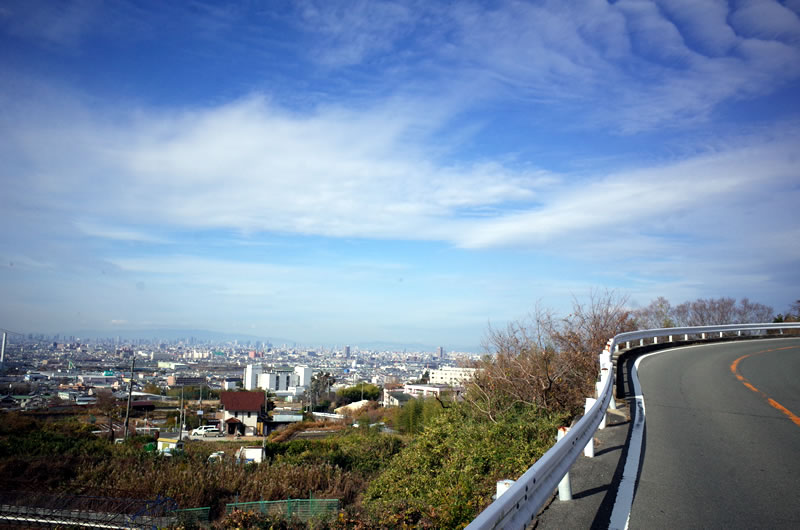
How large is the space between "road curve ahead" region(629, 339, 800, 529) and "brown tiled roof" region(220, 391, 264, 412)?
40.8m

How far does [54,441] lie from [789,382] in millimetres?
31054

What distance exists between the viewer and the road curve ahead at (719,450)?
14.6ft

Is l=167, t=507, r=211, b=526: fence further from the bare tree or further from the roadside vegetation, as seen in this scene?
the bare tree

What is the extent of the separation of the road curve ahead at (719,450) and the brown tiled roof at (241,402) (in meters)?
40.8

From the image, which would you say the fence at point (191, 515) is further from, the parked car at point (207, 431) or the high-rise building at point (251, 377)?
the high-rise building at point (251, 377)

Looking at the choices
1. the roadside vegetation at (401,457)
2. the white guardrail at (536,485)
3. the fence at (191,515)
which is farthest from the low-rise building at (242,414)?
the white guardrail at (536,485)

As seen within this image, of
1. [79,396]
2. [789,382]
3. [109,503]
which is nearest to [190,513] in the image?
[109,503]

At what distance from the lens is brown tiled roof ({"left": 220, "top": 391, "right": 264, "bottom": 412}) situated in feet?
155

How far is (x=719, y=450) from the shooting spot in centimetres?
655

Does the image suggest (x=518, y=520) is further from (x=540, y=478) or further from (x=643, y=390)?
(x=643, y=390)

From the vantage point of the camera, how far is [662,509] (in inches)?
178


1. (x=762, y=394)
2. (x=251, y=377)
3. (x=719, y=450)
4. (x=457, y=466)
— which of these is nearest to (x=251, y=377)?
(x=251, y=377)

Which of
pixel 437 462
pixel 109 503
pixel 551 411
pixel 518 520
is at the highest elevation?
pixel 518 520

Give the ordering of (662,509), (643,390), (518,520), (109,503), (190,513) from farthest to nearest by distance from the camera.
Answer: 1. (109,503)
2. (190,513)
3. (643,390)
4. (662,509)
5. (518,520)
